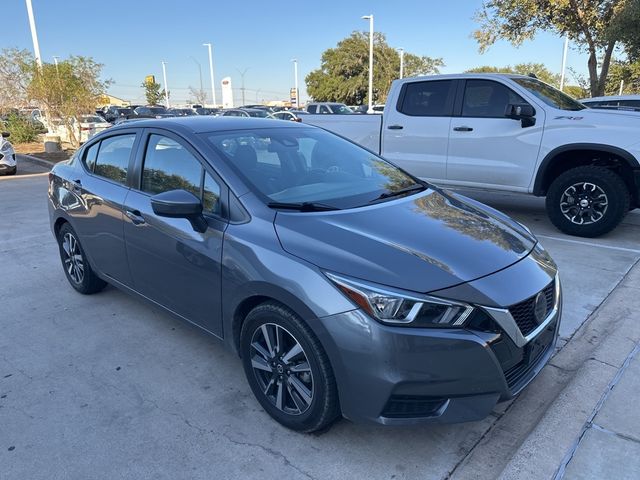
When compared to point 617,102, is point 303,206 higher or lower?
lower

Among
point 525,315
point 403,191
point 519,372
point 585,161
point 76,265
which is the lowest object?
point 76,265

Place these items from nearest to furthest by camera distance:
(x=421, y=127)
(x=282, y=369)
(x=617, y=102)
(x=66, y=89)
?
1. (x=282, y=369)
2. (x=421, y=127)
3. (x=617, y=102)
4. (x=66, y=89)

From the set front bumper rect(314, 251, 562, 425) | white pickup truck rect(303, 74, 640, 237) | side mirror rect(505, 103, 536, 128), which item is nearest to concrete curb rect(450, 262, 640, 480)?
front bumper rect(314, 251, 562, 425)

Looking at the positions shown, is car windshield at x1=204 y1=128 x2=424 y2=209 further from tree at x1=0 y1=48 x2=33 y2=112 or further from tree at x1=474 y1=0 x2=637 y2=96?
tree at x1=0 y1=48 x2=33 y2=112

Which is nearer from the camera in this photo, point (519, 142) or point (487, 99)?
point (519, 142)

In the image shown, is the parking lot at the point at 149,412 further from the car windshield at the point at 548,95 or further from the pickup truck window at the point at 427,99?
the pickup truck window at the point at 427,99

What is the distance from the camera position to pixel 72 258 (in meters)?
4.59

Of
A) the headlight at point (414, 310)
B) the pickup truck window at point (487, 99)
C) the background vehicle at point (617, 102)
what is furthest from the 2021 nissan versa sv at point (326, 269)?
the background vehicle at point (617, 102)

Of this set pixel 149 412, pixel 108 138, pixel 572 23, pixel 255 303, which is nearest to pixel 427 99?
pixel 108 138

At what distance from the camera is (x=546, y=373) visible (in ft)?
10.4

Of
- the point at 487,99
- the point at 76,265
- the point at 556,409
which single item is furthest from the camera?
the point at 487,99

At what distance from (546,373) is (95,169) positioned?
151 inches

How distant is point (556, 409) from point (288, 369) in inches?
59.4

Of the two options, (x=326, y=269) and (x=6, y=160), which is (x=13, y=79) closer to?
(x=6, y=160)
